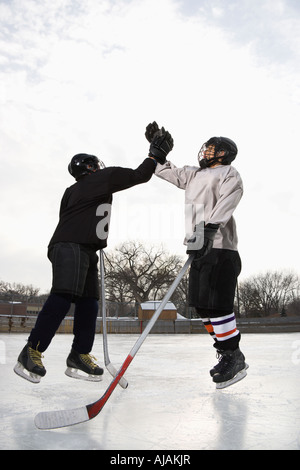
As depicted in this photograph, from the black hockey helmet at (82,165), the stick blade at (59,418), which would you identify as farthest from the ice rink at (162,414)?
the black hockey helmet at (82,165)

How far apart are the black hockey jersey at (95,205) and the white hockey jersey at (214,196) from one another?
311 mm

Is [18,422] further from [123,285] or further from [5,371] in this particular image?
[123,285]

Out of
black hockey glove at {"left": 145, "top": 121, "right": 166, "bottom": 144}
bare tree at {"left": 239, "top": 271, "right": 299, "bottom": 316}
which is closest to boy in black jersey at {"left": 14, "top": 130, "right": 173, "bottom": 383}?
black hockey glove at {"left": 145, "top": 121, "right": 166, "bottom": 144}

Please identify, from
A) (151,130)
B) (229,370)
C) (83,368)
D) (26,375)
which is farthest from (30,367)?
(151,130)

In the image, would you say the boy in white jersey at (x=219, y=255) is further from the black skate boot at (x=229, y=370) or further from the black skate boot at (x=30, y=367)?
the black skate boot at (x=30, y=367)

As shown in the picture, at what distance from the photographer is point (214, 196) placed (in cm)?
275

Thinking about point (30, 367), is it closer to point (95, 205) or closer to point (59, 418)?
point (59, 418)

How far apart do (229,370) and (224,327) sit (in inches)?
10.2

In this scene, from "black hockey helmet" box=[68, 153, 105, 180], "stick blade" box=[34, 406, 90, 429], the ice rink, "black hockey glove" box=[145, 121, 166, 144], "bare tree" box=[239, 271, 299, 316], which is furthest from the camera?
"bare tree" box=[239, 271, 299, 316]

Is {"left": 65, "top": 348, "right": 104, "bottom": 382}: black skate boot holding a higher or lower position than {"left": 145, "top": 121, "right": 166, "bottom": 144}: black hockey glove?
lower

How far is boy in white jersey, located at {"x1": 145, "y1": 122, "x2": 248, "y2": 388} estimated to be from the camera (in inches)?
98.7

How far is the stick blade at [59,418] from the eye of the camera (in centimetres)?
162

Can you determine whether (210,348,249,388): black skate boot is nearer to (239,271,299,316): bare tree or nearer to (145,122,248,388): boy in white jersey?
(145,122,248,388): boy in white jersey
